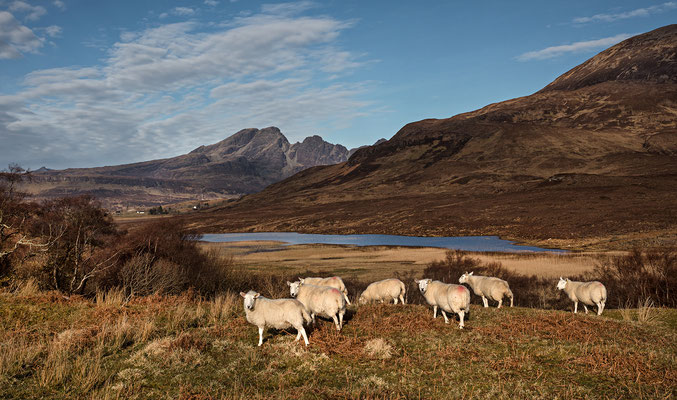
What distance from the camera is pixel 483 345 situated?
34.8 ft

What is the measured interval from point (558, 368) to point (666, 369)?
218 centimetres

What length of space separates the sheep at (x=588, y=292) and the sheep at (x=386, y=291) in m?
8.02

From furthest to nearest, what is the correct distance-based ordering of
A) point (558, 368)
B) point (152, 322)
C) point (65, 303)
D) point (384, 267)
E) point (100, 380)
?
point (384, 267)
point (65, 303)
point (152, 322)
point (558, 368)
point (100, 380)

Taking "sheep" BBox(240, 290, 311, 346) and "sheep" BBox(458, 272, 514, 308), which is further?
"sheep" BBox(458, 272, 514, 308)

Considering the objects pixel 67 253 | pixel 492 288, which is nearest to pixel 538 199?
pixel 492 288

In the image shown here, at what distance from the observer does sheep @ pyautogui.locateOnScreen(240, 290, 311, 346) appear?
11.2 meters

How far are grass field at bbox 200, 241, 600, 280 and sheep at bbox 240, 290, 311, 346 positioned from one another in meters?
25.5

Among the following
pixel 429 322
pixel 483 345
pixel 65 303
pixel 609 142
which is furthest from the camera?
pixel 609 142

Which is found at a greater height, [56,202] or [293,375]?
[56,202]

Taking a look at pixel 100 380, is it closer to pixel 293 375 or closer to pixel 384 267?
pixel 293 375

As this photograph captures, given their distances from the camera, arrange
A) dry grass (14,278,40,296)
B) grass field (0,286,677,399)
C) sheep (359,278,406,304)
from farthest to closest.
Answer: sheep (359,278,406,304) → dry grass (14,278,40,296) → grass field (0,286,677,399)

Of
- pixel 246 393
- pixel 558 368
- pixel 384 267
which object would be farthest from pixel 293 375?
pixel 384 267

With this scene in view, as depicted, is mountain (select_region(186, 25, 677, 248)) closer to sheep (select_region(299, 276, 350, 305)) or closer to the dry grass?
sheep (select_region(299, 276, 350, 305))

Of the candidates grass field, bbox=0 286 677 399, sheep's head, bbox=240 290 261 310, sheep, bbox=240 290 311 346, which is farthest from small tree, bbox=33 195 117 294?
sheep, bbox=240 290 311 346
